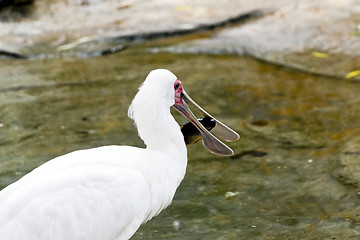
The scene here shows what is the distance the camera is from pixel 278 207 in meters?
4.43

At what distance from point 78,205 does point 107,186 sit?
174 millimetres

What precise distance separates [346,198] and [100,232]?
174cm

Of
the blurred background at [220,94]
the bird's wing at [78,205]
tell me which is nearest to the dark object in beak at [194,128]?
the blurred background at [220,94]

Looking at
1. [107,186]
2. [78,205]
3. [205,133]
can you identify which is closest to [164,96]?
[205,133]

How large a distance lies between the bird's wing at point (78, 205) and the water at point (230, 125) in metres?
0.72

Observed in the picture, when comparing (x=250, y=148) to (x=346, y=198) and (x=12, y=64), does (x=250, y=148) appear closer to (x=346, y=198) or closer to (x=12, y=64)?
(x=346, y=198)

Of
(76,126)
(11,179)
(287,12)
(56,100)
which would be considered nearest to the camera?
(11,179)

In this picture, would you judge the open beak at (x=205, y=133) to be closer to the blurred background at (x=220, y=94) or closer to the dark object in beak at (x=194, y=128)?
the dark object in beak at (x=194, y=128)

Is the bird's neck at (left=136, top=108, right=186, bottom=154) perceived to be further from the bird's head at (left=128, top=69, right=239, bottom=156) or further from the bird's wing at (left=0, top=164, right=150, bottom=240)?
the bird's wing at (left=0, top=164, right=150, bottom=240)

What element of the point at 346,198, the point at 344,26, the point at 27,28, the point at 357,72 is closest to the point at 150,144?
the point at 346,198

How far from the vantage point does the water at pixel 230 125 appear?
427 centimetres

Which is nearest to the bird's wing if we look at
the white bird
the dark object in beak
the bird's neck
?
the white bird

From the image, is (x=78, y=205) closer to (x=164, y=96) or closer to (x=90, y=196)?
(x=90, y=196)

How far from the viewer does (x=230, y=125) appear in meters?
5.72
